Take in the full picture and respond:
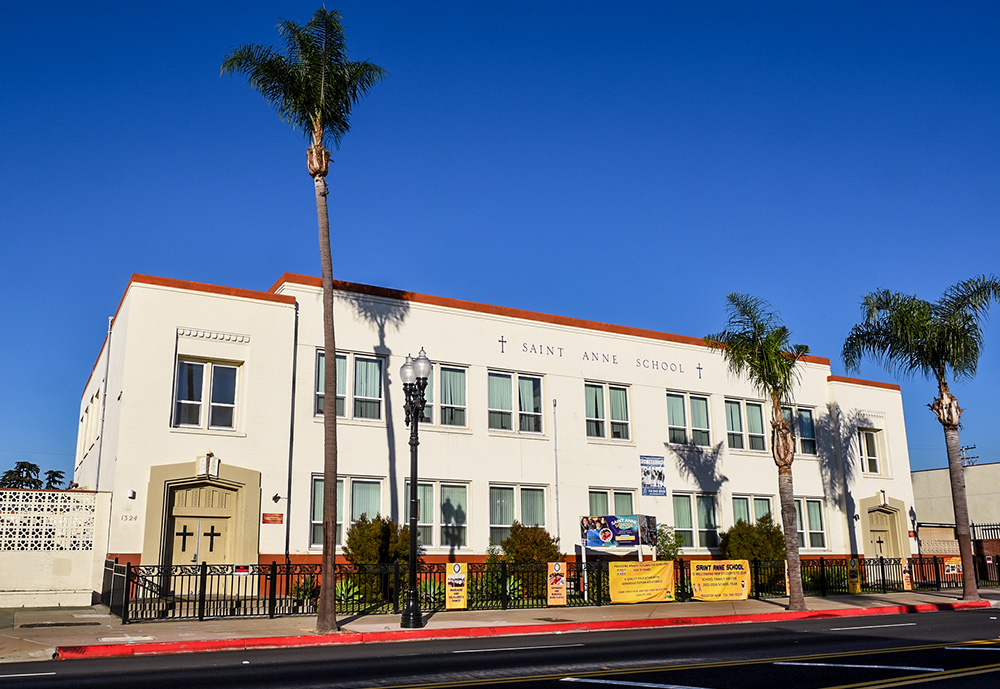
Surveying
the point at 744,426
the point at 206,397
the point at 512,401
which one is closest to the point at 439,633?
the point at 206,397

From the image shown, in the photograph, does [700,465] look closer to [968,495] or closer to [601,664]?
[601,664]

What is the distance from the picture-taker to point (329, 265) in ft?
65.8

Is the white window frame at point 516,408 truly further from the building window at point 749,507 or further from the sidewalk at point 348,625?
the building window at point 749,507

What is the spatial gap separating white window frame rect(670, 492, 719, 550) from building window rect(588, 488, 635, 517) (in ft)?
6.07

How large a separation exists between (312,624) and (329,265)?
799 cm

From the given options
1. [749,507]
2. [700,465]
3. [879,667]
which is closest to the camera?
[879,667]

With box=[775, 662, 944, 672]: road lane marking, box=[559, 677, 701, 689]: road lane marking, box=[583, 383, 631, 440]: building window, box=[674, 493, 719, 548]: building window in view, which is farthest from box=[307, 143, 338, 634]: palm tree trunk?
box=[674, 493, 719, 548]: building window

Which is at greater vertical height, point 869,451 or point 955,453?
point 869,451

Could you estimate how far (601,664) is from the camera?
1250cm

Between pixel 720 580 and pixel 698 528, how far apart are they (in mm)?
5860

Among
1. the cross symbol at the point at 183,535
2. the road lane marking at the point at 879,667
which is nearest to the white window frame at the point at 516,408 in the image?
the cross symbol at the point at 183,535

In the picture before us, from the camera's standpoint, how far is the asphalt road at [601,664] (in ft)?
34.8

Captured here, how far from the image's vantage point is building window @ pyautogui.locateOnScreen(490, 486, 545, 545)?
27969mm

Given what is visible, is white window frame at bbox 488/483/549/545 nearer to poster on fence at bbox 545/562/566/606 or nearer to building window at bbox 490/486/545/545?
building window at bbox 490/486/545/545
